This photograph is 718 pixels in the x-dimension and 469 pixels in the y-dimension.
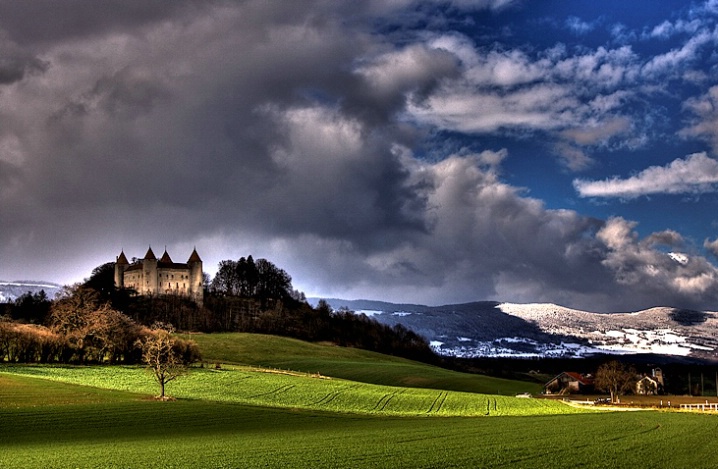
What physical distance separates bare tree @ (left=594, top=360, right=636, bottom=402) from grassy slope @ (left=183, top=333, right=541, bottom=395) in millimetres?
12707

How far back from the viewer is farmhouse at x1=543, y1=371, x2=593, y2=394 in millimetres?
146250

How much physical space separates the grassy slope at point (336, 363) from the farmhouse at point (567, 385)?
3457mm

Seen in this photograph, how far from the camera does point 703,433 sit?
57812 mm

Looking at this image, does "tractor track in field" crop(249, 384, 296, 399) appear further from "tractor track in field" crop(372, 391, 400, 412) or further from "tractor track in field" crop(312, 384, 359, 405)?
"tractor track in field" crop(372, 391, 400, 412)

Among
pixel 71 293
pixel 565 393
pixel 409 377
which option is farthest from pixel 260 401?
pixel 71 293

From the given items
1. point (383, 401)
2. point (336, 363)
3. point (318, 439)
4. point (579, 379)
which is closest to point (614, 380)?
point (579, 379)

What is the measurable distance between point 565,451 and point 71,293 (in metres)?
138

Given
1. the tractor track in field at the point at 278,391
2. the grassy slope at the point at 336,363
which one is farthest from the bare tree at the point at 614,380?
the tractor track in field at the point at 278,391

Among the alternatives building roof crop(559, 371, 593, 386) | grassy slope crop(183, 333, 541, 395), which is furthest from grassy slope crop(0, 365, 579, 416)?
building roof crop(559, 371, 593, 386)

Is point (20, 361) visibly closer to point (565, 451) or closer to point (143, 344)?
point (143, 344)

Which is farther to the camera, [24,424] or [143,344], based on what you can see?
[143,344]

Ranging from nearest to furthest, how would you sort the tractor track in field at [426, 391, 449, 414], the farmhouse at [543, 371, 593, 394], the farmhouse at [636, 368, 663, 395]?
the tractor track in field at [426, 391, 449, 414], the farmhouse at [543, 371, 593, 394], the farmhouse at [636, 368, 663, 395]

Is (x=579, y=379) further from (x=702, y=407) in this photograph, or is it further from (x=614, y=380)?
(x=702, y=407)

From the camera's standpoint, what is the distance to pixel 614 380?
139 m
